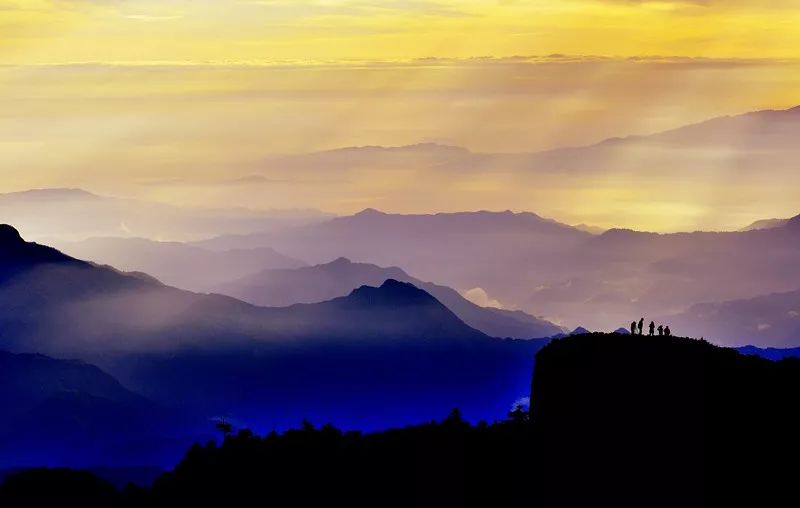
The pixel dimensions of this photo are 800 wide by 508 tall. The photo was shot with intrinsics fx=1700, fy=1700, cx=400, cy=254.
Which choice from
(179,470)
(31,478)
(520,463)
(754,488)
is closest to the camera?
(754,488)

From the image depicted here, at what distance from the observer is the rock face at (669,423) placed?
162 feet

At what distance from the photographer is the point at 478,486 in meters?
58.8

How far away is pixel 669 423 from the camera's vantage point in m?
50.2

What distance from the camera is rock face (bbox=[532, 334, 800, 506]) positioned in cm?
4947

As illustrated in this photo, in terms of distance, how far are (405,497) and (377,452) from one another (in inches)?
155

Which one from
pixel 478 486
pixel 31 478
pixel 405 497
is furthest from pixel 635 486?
pixel 31 478

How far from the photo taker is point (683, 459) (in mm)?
49688

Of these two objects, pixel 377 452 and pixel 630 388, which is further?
pixel 377 452

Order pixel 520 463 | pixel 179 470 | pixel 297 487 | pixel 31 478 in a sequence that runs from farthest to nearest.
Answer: pixel 31 478 < pixel 179 470 < pixel 297 487 < pixel 520 463

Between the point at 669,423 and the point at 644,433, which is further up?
the point at 669,423

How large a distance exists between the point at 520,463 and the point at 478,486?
2.89m

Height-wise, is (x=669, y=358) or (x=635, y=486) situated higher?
(x=669, y=358)

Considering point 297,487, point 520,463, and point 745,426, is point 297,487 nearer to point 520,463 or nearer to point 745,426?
point 520,463

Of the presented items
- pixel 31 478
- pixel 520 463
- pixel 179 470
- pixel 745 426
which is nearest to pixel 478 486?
pixel 520 463
